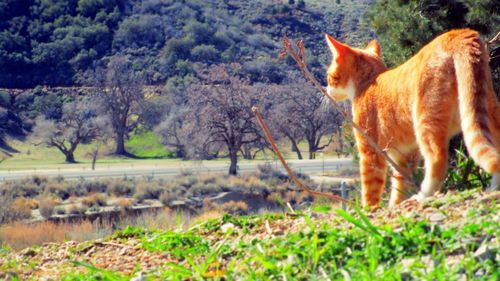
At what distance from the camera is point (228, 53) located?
3282 inches

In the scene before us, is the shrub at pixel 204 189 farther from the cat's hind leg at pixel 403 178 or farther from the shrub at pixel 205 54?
the shrub at pixel 205 54

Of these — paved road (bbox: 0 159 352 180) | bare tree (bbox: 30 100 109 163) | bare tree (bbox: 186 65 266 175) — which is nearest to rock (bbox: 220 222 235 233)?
paved road (bbox: 0 159 352 180)

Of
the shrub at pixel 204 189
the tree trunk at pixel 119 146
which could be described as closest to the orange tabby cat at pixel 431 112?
the shrub at pixel 204 189

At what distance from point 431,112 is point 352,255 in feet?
5.01

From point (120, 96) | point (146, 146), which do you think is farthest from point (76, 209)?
point (120, 96)

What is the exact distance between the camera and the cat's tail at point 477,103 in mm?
4047

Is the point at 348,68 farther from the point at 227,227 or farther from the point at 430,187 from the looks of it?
the point at 227,227

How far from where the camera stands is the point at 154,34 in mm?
89312

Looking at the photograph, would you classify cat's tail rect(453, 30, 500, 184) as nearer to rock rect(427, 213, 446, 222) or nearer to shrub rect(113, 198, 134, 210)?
rock rect(427, 213, 446, 222)

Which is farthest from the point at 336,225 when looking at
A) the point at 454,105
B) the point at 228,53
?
the point at 228,53

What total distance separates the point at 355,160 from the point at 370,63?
35.6ft

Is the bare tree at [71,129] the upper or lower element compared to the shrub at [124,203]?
upper

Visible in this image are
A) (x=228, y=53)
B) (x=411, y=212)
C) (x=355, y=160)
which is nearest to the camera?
(x=411, y=212)

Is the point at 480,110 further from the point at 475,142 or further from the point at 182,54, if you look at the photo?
the point at 182,54
